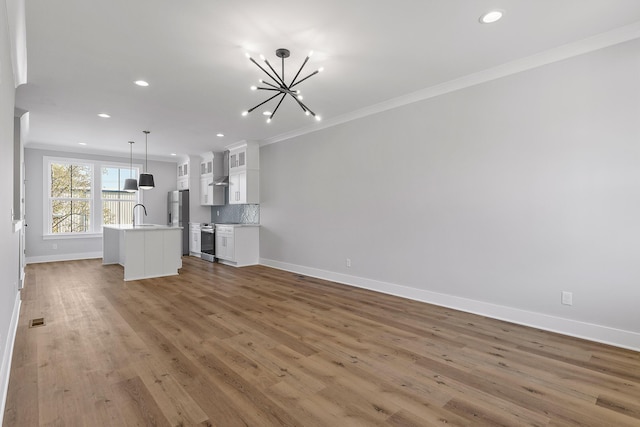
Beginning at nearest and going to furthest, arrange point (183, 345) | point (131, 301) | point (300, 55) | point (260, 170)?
1. point (183, 345)
2. point (300, 55)
3. point (131, 301)
4. point (260, 170)

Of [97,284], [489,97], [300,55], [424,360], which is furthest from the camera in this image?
[97,284]

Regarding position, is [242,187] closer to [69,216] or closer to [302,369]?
[69,216]

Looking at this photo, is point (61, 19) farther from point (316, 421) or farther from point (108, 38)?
point (316, 421)

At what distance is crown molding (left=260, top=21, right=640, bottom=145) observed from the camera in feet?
9.20

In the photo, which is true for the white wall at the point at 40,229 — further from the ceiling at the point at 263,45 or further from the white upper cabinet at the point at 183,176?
the ceiling at the point at 263,45

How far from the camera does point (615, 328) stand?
283cm

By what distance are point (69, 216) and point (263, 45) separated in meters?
7.45

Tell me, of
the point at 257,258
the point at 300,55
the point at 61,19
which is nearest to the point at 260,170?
the point at 257,258

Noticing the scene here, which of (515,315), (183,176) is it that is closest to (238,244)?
(183,176)

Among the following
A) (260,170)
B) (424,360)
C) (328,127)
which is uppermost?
(328,127)

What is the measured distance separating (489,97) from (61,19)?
164 inches

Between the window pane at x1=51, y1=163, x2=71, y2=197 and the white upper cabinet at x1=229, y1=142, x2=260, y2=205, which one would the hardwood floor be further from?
the window pane at x1=51, y1=163, x2=71, y2=197

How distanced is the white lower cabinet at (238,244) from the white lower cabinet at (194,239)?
3.79 ft

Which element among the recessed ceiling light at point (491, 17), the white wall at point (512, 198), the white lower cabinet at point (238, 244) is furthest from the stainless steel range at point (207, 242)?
the recessed ceiling light at point (491, 17)
